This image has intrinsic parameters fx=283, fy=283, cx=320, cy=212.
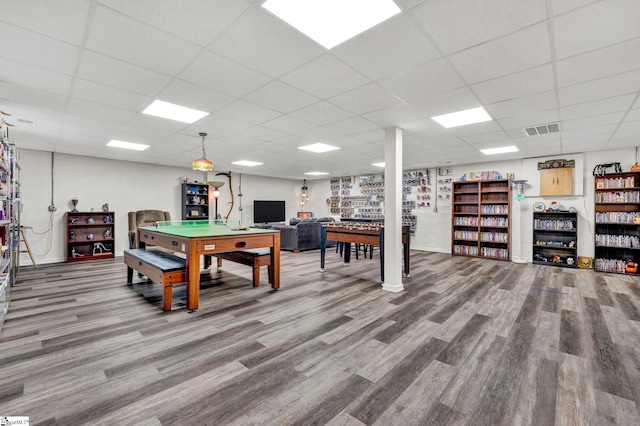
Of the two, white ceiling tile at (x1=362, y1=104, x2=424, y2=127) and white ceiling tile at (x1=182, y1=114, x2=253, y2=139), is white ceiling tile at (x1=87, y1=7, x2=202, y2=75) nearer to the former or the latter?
white ceiling tile at (x1=182, y1=114, x2=253, y2=139)

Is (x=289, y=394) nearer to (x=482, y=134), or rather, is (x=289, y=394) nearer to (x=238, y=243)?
(x=238, y=243)

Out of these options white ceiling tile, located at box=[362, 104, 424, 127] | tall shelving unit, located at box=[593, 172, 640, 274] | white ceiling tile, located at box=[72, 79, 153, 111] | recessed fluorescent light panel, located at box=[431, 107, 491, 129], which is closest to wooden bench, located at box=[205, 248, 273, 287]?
white ceiling tile, located at box=[72, 79, 153, 111]

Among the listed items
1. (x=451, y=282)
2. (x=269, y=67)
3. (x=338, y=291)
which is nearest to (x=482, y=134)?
(x=451, y=282)

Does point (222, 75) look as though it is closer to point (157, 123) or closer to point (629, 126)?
point (157, 123)

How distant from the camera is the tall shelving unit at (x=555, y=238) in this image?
627 cm

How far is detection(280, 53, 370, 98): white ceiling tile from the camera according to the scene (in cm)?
256

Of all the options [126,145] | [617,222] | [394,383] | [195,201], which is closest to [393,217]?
[394,383]

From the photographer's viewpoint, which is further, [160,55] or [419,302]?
[419,302]

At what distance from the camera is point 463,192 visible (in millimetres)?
7785

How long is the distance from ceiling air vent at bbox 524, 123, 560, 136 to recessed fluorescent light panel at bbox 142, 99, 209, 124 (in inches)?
194

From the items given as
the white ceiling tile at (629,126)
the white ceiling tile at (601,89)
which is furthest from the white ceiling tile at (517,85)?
the white ceiling tile at (629,126)

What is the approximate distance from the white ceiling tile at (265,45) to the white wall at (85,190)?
6892mm

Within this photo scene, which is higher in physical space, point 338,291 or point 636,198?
point 636,198

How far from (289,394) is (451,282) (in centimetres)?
379
